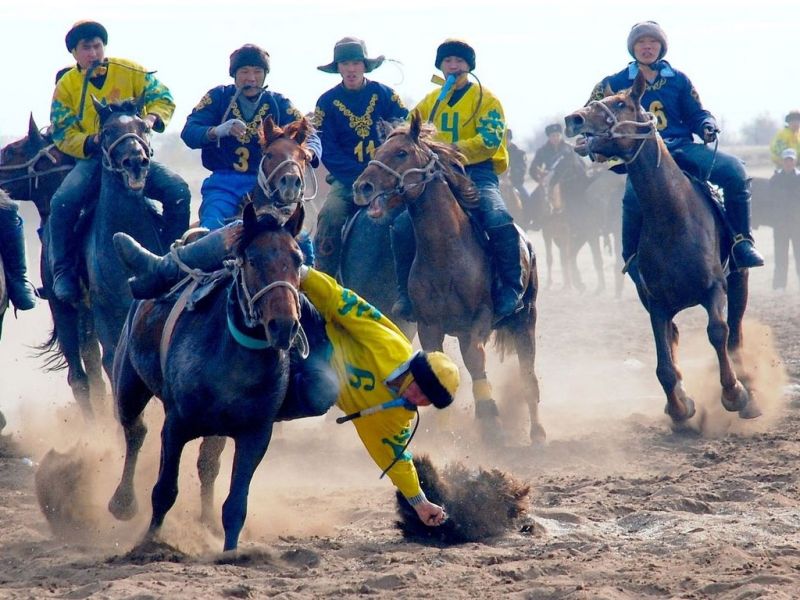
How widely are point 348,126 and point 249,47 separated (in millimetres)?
1581

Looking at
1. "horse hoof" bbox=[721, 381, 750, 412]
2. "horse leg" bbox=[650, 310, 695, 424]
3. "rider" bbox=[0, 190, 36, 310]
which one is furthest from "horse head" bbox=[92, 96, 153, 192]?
"horse hoof" bbox=[721, 381, 750, 412]

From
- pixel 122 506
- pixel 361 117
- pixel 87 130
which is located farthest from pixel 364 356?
pixel 361 117

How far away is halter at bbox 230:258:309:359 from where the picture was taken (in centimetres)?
616

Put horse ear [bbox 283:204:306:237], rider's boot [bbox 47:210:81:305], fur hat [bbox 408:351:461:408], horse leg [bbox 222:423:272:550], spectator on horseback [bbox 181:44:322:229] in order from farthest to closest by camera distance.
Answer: rider's boot [bbox 47:210:81:305] → spectator on horseback [bbox 181:44:322:229] → horse leg [bbox 222:423:272:550] → fur hat [bbox 408:351:461:408] → horse ear [bbox 283:204:306:237]

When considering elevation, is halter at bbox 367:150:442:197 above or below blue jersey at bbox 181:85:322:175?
below

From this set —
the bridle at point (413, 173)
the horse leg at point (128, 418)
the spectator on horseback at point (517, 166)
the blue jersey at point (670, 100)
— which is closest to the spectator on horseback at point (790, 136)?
the spectator on horseback at point (517, 166)

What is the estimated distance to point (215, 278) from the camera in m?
7.04

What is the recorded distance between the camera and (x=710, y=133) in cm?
1056

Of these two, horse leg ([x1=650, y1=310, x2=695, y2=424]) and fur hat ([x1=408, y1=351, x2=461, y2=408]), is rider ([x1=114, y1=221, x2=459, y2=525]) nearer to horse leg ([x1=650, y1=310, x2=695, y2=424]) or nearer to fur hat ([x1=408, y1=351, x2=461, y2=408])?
Result: fur hat ([x1=408, y1=351, x2=461, y2=408])

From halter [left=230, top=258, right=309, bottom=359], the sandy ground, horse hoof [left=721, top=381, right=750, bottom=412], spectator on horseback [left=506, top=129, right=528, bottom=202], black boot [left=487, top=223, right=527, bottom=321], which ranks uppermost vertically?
spectator on horseback [left=506, top=129, right=528, bottom=202]

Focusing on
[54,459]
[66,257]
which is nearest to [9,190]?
[66,257]

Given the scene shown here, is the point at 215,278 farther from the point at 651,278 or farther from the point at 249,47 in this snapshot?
the point at 651,278

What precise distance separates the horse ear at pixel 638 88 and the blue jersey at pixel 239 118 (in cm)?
237

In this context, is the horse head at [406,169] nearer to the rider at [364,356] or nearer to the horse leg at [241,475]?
the rider at [364,356]
